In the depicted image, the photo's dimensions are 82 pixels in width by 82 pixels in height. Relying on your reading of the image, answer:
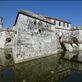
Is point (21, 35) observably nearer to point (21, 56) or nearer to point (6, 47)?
point (21, 56)

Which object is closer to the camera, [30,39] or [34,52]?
[30,39]

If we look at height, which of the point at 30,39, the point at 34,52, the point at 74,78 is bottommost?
the point at 74,78

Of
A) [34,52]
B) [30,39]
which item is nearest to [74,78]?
[34,52]

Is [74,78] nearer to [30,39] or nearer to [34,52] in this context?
[34,52]

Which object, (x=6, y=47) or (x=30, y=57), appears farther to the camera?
(x=6, y=47)

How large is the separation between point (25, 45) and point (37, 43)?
2.81m

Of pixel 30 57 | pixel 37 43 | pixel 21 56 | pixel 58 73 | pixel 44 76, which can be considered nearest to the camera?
pixel 44 76

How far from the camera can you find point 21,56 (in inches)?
834

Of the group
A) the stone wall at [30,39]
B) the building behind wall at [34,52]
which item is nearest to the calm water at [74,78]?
the building behind wall at [34,52]

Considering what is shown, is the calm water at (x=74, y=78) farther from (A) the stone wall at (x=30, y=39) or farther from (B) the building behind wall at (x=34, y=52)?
(A) the stone wall at (x=30, y=39)

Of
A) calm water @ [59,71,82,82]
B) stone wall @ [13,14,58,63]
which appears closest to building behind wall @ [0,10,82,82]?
stone wall @ [13,14,58,63]

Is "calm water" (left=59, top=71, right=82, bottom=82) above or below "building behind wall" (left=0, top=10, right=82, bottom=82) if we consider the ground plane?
below

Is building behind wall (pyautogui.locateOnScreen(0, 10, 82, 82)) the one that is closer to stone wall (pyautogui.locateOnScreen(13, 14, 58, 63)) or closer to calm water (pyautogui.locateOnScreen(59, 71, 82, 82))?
stone wall (pyautogui.locateOnScreen(13, 14, 58, 63))

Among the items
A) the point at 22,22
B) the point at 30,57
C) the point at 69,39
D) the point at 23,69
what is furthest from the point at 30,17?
the point at 69,39
